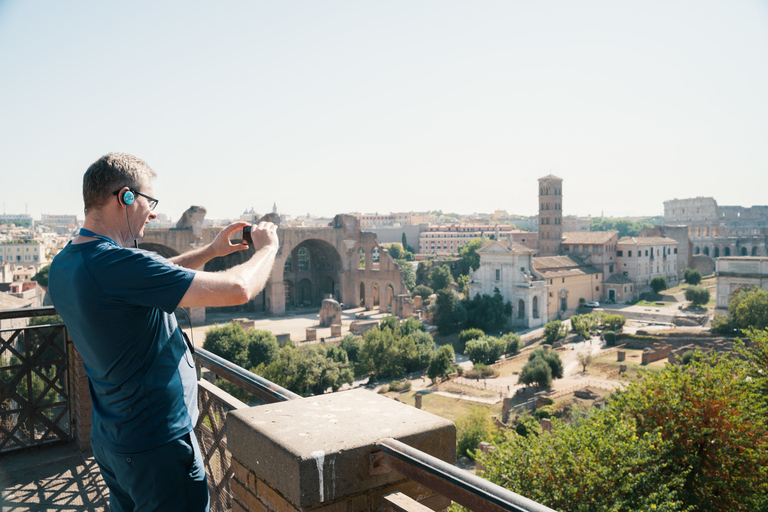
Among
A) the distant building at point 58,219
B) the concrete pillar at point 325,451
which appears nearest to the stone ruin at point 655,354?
the concrete pillar at point 325,451

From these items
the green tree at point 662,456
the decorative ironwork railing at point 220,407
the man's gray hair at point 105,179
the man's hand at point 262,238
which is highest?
the man's gray hair at point 105,179

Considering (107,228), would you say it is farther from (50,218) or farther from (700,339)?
(50,218)

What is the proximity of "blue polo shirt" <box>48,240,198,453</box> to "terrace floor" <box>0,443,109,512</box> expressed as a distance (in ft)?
6.12

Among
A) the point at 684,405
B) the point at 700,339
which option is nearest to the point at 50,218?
the point at 700,339

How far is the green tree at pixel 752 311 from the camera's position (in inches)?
1054

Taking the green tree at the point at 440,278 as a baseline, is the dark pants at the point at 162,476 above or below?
above

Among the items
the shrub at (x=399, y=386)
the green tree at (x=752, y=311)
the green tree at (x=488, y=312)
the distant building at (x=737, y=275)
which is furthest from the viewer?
the green tree at (x=488, y=312)

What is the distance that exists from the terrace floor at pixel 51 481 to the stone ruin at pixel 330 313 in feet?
89.5

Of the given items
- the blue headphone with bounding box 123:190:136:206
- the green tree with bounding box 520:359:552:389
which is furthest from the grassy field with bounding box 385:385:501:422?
the blue headphone with bounding box 123:190:136:206

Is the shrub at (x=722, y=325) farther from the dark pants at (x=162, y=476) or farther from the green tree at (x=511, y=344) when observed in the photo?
the dark pants at (x=162, y=476)

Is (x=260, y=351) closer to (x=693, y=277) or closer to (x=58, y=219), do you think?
(x=693, y=277)

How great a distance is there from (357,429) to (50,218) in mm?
167639

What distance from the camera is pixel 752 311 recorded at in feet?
89.4

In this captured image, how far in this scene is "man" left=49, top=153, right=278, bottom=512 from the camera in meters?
1.53
